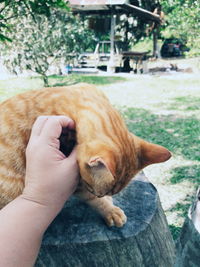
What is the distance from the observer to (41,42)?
8766 millimetres

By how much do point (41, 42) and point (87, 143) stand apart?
801 cm

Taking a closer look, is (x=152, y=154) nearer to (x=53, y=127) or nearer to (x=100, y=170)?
(x=100, y=170)

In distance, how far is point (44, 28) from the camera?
8883 millimetres

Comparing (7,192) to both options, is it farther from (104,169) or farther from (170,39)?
(170,39)

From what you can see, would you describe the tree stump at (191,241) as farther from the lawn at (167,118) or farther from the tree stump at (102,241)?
the lawn at (167,118)

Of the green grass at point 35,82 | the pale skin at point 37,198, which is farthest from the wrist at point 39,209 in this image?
the green grass at point 35,82

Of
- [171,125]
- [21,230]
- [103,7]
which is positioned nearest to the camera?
[21,230]

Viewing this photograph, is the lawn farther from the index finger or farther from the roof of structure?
the roof of structure

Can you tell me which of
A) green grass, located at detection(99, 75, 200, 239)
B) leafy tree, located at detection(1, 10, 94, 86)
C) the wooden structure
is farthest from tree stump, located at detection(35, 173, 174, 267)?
the wooden structure

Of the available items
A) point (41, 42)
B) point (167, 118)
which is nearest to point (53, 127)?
point (167, 118)

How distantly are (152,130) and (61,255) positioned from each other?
3981mm

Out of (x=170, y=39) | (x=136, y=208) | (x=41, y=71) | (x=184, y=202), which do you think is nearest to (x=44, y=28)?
(x=41, y=71)

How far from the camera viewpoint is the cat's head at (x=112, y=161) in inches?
48.8

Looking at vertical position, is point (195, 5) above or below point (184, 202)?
above
